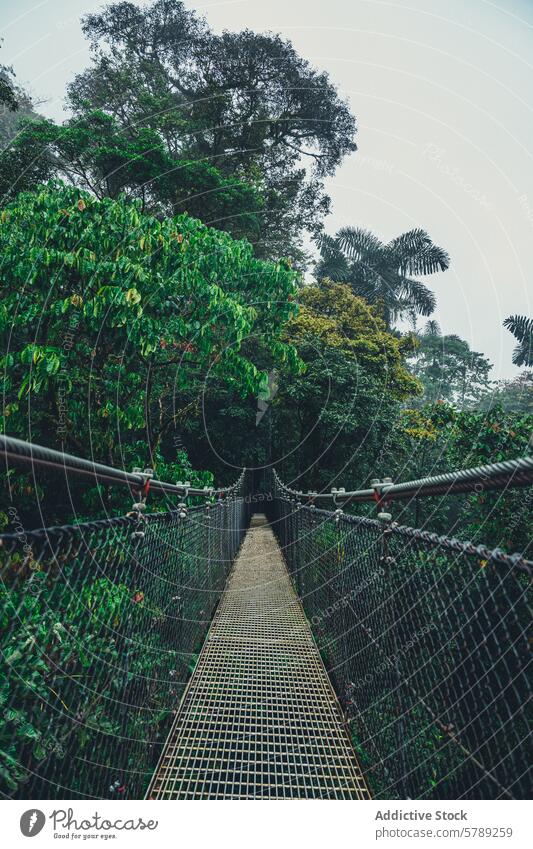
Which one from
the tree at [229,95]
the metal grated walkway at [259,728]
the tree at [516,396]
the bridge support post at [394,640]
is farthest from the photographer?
the tree at [516,396]

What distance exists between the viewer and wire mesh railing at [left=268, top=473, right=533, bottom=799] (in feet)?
3.20

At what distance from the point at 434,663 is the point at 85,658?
1.16 m

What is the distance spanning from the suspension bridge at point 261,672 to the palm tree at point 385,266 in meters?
14.9

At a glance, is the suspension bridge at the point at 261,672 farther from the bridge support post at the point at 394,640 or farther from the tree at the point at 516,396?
the tree at the point at 516,396

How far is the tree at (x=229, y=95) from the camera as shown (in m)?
12.9

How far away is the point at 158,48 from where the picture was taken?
1413 cm

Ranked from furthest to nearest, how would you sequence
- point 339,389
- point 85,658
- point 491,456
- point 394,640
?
point 339,389
point 491,456
point 394,640
point 85,658

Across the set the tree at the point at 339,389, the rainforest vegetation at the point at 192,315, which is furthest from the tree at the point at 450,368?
A: the tree at the point at 339,389

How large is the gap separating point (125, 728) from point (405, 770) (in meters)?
1.03

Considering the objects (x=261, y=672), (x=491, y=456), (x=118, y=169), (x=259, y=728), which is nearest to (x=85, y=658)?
(x=259, y=728)

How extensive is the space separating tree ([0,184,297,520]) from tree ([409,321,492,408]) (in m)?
17.7

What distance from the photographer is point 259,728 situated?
6.98ft

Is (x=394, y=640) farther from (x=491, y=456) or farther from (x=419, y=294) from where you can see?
(x=419, y=294)
